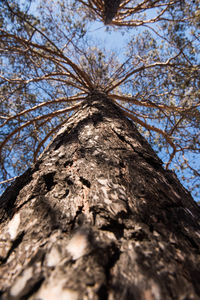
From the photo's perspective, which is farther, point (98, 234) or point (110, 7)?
point (110, 7)

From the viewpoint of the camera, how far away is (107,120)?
5.40 feet

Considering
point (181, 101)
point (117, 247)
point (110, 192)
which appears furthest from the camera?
point (181, 101)

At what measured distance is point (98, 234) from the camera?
589 mm

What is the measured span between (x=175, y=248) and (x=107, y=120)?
47.9 inches

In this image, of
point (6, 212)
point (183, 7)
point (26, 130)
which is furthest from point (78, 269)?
point (183, 7)

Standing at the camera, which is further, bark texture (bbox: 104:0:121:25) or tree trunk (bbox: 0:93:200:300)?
bark texture (bbox: 104:0:121:25)

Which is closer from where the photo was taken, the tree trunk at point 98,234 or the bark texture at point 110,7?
the tree trunk at point 98,234

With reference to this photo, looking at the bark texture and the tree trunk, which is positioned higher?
the bark texture

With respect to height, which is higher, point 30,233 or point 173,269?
point 30,233

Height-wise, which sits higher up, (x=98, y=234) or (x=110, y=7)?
(x=110, y=7)

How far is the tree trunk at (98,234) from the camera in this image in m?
0.46

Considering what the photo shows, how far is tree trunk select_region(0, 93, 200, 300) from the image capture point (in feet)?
1.50

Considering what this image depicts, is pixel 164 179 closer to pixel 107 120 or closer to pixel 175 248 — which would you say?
pixel 175 248

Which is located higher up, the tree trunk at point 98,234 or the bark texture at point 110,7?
the bark texture at point 110,7
